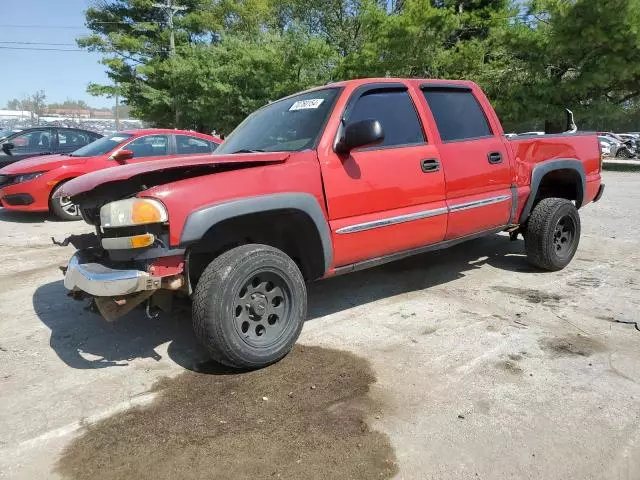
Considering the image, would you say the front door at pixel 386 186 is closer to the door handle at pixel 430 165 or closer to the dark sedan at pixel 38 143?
the door handle at pixel 430 165

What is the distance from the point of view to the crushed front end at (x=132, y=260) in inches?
118

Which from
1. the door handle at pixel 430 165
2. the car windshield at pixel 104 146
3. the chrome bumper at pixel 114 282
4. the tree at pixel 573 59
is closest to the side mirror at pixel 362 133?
the door handle at pixel 430 165

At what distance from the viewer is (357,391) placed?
310 cm

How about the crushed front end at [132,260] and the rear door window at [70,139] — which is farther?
the rear door window at [70,139]

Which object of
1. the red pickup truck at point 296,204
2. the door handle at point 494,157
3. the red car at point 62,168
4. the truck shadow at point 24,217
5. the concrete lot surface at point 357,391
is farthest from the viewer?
the truck shadow at point 24,217

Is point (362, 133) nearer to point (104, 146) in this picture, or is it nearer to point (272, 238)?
point (272, 238)

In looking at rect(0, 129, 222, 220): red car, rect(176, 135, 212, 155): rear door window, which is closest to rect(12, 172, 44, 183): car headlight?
rect(0, 129, 222, 220): red car

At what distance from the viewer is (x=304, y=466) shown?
96.1 inches

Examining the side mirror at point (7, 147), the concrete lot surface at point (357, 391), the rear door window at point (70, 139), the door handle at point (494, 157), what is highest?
the rear door window at point (70, 139)

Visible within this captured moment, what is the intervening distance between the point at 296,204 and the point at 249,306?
28.2 inches

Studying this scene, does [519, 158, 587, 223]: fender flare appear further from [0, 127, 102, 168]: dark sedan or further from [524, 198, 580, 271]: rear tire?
[0, 127, 102, 168]: dark sedan

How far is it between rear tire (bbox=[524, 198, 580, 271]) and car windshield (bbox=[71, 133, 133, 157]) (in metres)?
6.66

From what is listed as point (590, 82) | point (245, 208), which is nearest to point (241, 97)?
point (590, 82)

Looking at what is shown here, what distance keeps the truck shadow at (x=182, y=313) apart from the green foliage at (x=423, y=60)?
1499 cm
